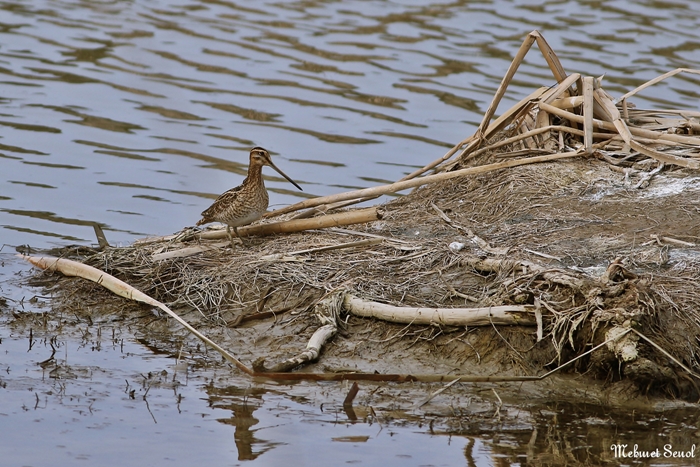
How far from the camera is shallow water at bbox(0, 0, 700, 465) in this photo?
5.80 metres

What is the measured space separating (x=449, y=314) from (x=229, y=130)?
6839 mm

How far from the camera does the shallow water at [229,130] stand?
5.80 meters

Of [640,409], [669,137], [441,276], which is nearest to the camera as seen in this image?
[640,409]

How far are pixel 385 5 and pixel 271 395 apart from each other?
12.8m

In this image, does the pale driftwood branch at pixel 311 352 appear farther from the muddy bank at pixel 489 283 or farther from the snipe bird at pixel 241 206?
the snipe bird at pixel 241 206

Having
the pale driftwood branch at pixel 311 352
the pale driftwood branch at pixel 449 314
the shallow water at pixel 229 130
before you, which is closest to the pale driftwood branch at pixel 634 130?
the pale driftwood branch at pixel 449 314

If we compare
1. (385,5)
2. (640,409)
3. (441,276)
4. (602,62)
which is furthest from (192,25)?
(640,409)

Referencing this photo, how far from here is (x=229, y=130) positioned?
503 inches

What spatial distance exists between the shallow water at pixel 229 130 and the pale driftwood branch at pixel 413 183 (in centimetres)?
155

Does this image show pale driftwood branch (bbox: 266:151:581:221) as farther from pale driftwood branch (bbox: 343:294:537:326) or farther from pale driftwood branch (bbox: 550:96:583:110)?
pale driftwood branch (bbox: 343:294:537:326)

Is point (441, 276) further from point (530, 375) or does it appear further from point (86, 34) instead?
point (86, 34)

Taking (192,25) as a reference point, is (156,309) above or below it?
below

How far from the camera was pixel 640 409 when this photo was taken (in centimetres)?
616

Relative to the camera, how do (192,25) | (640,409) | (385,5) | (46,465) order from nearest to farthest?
(46,465) → (640,409) → (192,25) → (385,5)
